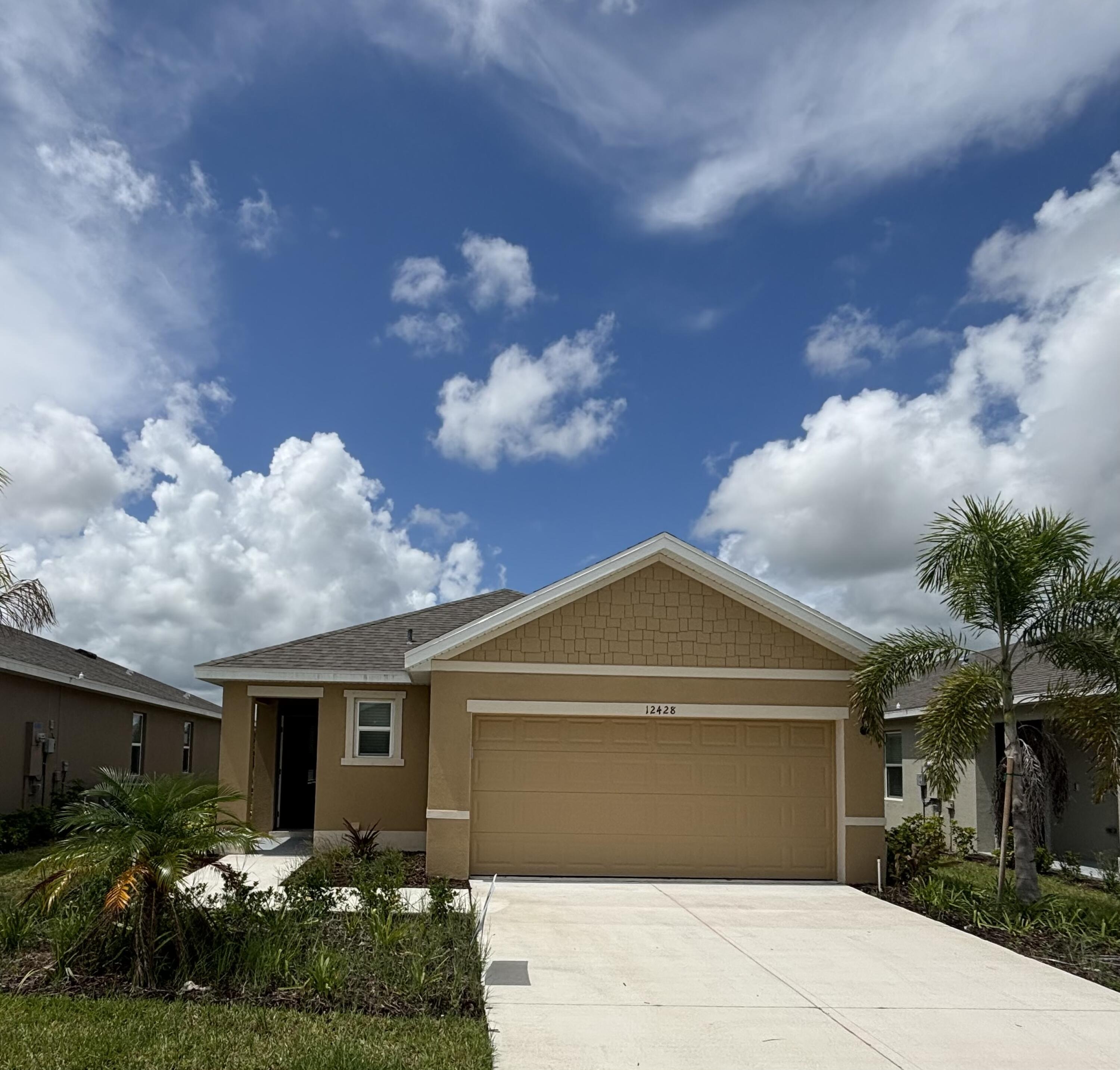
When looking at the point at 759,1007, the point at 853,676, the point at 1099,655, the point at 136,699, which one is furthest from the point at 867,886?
the point at 136,699

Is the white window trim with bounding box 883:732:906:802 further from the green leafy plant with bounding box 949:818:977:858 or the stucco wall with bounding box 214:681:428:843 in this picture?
the stucco wall with bounding box 214:681:428:843

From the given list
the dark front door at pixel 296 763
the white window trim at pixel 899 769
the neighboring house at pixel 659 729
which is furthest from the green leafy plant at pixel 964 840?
the dark front door at pixel 296 763

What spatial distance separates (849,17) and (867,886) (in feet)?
35.2

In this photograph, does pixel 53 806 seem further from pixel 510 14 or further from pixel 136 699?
pixel 510 14

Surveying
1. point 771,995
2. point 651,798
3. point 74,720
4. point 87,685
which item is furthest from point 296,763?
point 771,995

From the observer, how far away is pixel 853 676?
13938 mm

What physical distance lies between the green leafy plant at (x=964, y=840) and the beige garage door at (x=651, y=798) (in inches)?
173

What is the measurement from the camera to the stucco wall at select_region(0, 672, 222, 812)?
59.8ft

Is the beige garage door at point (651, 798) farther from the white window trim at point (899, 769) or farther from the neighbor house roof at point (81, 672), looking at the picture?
the neighbor house roof at point (81, 672)

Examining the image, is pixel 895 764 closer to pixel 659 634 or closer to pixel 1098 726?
pixel 659 634

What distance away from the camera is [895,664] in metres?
12.9

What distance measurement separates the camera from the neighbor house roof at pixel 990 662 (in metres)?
15.4

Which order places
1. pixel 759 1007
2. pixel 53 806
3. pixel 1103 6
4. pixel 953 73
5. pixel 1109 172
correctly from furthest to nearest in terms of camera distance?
1. pixel 53 806
2. pixel 1109 172
3. pixel 953 73
4. pixel 1103 6
5. pixel 759 1007

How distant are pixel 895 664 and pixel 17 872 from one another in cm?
1177
